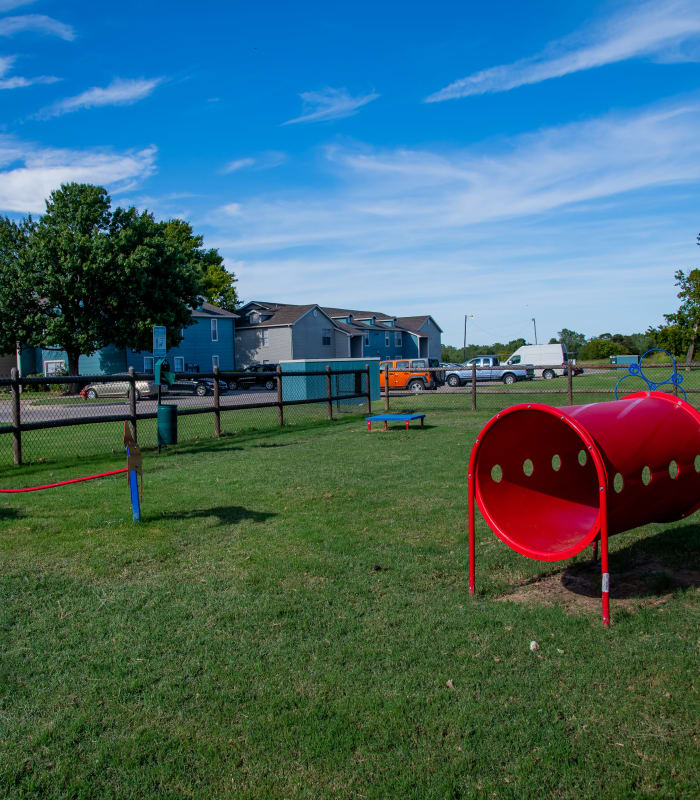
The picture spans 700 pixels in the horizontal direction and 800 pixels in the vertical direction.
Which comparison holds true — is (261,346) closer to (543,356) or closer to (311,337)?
(311,337)

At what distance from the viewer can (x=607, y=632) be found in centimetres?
394

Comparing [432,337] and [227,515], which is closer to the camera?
[227,515]

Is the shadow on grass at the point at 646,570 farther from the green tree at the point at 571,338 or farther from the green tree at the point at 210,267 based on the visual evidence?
the green tree at the point at 571,338

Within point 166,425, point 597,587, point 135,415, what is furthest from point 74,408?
point 597,587

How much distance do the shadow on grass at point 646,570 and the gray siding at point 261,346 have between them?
46055mm

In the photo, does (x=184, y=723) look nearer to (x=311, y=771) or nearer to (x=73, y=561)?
(x=311, y=771)

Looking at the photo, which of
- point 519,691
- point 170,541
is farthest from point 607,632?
point 170,541

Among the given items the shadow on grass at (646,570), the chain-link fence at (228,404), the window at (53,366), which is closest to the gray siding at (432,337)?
the chain-link fence at (228,404)

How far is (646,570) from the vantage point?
16.5 feet

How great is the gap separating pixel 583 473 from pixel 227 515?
11.9ft

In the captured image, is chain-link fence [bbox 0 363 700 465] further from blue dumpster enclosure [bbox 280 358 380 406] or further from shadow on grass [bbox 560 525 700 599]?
shadow on grass [bbox 560 525 700 599]

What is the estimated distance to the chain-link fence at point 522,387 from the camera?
16.3 meters

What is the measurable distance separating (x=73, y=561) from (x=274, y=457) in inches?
215

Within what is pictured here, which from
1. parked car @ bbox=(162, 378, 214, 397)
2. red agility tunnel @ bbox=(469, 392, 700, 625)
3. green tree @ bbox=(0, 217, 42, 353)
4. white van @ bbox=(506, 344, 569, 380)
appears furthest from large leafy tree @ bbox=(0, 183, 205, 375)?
red agility tunnel @ bbox=(469, 392, 700, 625)
